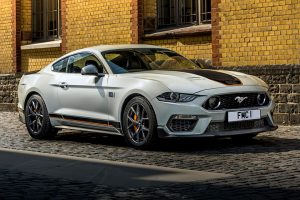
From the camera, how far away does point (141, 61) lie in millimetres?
9312

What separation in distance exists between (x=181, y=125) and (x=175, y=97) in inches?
14.1

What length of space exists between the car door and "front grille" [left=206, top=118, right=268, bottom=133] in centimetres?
162

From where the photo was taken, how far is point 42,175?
21.4ft

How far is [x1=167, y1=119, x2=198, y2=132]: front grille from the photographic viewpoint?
809cm

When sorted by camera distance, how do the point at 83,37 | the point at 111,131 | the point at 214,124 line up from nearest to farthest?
the point at 214,124
the point at 111,131
the point at 83,37

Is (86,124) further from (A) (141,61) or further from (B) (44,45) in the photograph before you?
(B) (44,45)

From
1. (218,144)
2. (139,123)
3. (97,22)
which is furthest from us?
(97,22)

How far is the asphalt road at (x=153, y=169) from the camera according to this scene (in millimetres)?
5492

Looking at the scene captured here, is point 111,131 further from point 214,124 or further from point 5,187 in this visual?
point 5,187

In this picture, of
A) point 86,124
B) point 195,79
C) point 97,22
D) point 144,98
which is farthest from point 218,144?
point 97,22

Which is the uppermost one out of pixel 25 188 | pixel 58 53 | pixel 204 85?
pixel 58 53

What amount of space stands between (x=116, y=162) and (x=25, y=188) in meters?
1.83

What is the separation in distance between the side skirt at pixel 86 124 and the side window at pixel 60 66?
766mm

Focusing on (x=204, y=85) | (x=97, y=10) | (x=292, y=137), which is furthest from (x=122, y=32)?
(x=204, y=85)
